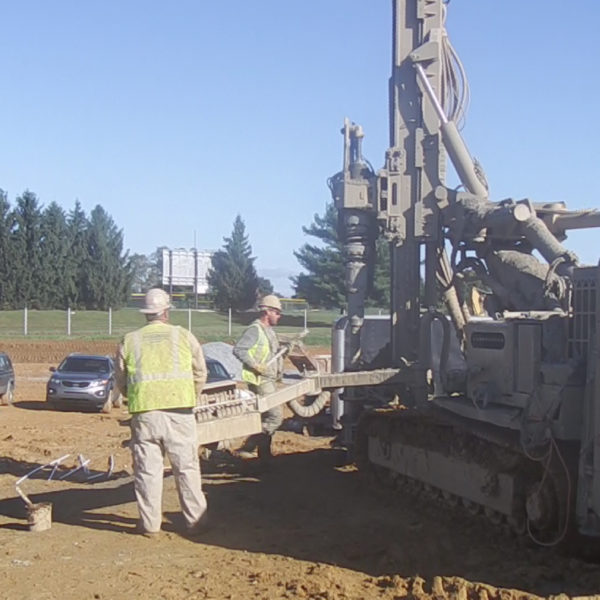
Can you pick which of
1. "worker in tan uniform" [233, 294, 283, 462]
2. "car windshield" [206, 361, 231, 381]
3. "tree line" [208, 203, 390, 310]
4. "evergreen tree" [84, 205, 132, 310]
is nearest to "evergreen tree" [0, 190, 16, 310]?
"evergreen tree" [84, 205, 132, 310]

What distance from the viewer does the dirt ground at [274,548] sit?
21.6 feet

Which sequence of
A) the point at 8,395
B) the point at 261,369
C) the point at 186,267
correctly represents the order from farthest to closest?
the point at 186,267
the point at 8,395
the point at 261,369

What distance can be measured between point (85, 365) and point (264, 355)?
13.4 meters

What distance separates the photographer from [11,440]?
14695 mm

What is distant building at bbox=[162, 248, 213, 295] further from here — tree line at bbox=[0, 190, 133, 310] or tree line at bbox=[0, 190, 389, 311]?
tree line at bbox=[0, 190, 133, 310]

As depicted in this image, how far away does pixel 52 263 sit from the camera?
58719mm

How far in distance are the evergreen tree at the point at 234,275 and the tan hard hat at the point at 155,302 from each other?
189 ft

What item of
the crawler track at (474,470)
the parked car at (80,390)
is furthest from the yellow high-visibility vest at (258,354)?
the parked car at (80,390)

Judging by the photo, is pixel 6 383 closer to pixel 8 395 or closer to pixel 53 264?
pixel 8 395

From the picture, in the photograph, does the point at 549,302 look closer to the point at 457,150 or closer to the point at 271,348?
the point at 457,150

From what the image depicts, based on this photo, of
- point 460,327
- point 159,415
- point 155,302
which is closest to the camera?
point 159,415

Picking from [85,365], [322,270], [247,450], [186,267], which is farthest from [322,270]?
[247,450]

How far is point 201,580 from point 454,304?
452 cm

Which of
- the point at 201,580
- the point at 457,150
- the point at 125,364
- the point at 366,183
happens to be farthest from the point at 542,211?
the point at 201,580
